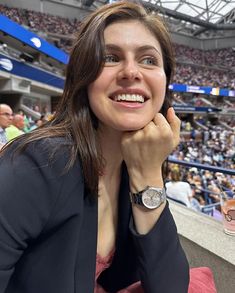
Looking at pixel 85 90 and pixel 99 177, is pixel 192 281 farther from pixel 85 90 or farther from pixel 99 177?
pixel 85 90

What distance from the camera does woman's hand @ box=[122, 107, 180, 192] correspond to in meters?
0.80

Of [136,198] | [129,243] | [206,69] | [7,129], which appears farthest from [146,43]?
[206,69]

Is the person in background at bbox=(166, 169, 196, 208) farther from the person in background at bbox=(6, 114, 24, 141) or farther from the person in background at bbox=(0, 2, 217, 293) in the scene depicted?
the person in background at bbox=(0, 2, 217, 293)

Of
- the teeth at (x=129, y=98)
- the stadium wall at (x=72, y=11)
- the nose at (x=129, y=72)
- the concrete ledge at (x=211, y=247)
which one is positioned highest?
the stadium wall at (x=72, y=11)

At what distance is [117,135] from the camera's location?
855 mm

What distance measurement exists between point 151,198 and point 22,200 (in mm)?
358

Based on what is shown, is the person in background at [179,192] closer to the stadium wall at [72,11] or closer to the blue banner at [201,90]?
the blue banner at [201,90]

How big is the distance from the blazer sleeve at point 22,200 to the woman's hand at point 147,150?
0.80 ft

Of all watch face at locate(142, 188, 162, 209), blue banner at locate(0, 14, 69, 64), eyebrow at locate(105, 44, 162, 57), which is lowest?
watch face at locate(142, 188, 162, 209)

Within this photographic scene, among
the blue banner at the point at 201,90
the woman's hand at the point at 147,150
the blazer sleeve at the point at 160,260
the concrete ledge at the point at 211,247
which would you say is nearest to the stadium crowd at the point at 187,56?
the blue banner at the point at 201,90

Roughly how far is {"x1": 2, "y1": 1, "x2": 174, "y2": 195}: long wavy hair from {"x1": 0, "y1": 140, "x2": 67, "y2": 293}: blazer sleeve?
67 mm

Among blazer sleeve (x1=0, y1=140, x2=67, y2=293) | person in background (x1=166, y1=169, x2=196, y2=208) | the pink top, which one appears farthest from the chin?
person in background (x1=166, y1=169, x2=196, y2=208)

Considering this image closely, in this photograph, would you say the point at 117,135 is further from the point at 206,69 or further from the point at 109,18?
the point at 206,69

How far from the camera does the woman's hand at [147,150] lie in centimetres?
80
